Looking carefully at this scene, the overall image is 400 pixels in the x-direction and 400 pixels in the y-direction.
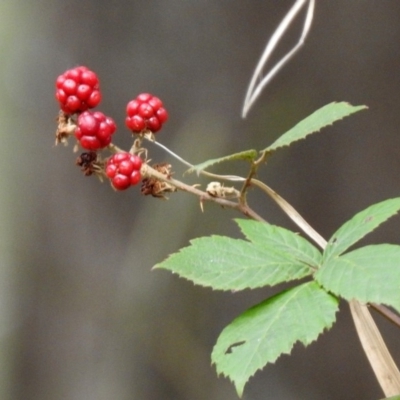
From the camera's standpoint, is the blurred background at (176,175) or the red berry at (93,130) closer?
the red berry at (93,130)

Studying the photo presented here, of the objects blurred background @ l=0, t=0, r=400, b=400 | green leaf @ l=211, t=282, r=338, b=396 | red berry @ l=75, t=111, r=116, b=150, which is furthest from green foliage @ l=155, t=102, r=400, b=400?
blurred background @ l=0, t=0, r=400, b=400

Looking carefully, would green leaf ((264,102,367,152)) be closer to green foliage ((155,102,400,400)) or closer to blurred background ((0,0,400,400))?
green foliage ((155,102,400,400))

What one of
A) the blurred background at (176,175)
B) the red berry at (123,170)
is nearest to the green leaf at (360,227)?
the red berry at (123,170)

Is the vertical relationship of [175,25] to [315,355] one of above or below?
Answer: above

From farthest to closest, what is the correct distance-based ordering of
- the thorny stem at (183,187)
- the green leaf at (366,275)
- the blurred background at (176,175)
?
the blurred background at (176,175) < the thorny stem at (183,187) < the green leaf at (366,275)

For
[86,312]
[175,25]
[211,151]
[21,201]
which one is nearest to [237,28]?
[175,25]

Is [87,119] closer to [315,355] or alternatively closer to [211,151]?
[211,151]

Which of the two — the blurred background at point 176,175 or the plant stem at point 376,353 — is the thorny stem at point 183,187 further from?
the blurred background at point 176,175
